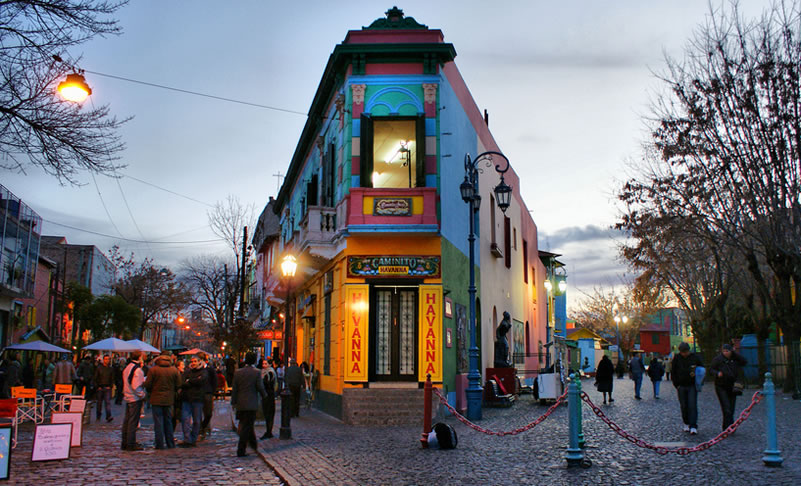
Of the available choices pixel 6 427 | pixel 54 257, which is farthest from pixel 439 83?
pixel 54 257

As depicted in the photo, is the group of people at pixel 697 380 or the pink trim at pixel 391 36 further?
the pink trim at pixel 391 36

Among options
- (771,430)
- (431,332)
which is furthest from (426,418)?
(431,332)

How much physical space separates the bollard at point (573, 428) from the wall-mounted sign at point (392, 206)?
8258 mm

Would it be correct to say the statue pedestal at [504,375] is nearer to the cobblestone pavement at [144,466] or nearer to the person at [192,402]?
the cobblestone pavement at [144,466]

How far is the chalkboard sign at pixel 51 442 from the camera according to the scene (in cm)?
1048

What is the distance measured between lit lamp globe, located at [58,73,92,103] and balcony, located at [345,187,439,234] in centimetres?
783

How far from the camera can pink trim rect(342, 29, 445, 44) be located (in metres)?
18.1

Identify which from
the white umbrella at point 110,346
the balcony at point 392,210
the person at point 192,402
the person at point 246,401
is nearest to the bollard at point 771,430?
the person at point 246,401

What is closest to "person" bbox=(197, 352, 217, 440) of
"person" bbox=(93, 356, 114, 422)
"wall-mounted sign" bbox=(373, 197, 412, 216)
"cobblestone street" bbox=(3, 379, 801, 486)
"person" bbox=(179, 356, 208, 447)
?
"person" bbox=(179, 356, 208, 447)

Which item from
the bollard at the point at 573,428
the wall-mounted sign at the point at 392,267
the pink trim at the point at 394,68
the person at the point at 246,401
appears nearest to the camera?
the bollard at the point at 573,428

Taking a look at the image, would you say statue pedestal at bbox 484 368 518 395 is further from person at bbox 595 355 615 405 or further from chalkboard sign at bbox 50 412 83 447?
chalkboard sign at bbox 50 412 83 447

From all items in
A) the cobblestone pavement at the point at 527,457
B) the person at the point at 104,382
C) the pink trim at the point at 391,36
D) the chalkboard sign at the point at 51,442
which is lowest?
the cobblestone pavement at the point at 527,457

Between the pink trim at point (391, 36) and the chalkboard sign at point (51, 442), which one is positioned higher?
the pink trim at point (391, 36)

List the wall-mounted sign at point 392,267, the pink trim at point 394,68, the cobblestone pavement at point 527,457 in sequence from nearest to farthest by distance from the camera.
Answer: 1. the cobblestone pavement at point 527,457
2. the wall-mounted sign at point 392,267
3. the pink trim at point 394,68
